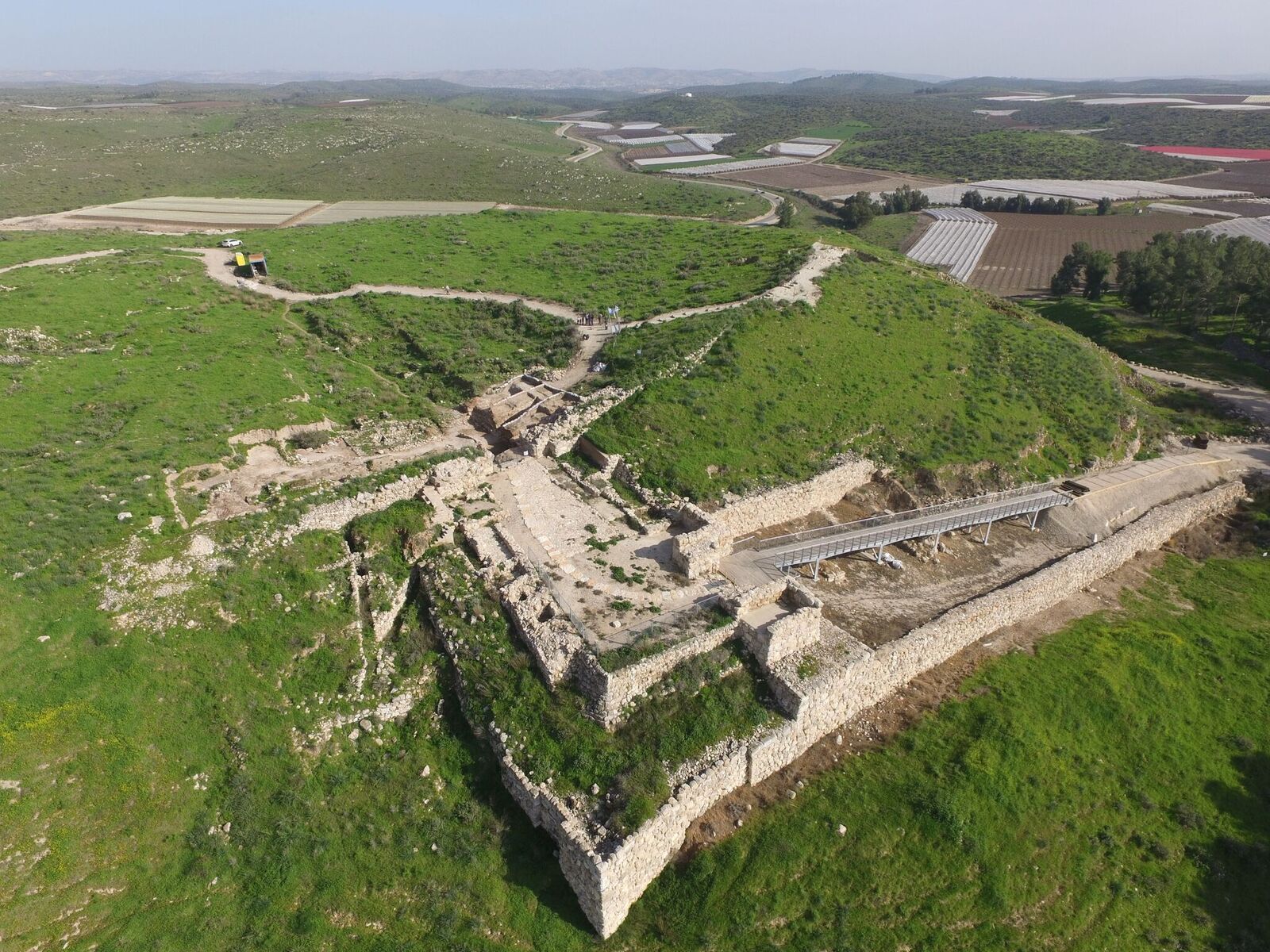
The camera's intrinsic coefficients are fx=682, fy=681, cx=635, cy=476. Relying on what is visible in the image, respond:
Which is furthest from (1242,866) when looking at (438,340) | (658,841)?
(438,340)

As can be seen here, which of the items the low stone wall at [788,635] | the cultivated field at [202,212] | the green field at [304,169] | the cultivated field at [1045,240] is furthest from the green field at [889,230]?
the low stone wall at [788,635]

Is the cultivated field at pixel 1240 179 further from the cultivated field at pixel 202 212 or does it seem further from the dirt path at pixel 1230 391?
the cultivated field at pixel 202 212

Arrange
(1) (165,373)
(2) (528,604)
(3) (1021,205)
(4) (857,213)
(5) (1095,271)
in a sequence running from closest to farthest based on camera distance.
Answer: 1. (2) (528,604)
2. (1) (165,373)
3. (5) (1095,271)
4. (4) (857,213)
5. (3) (1021,205)

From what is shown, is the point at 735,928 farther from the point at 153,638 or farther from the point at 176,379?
the point at 176,379

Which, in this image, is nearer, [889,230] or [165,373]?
[165,373]

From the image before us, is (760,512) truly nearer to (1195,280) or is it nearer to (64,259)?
(1195,280)
